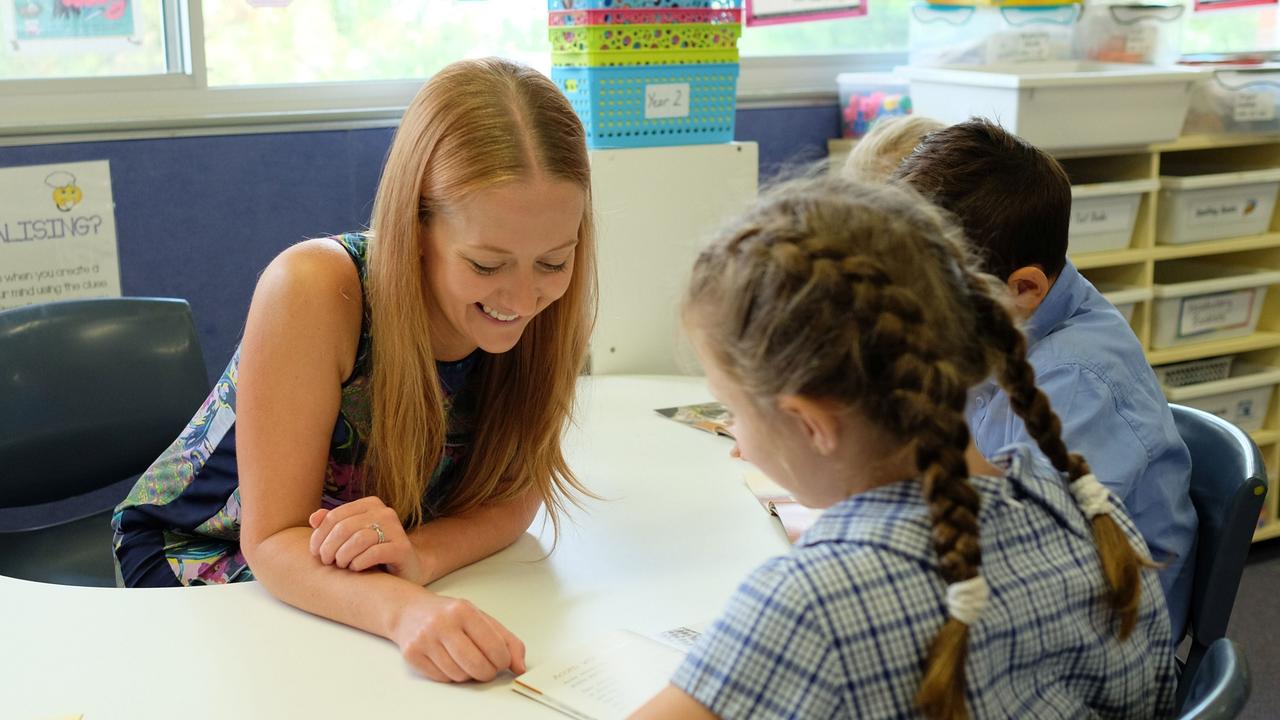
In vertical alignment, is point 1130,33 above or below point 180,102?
above

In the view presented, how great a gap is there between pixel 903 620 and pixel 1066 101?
5.91 ft

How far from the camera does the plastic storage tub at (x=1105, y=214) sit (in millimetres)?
2404

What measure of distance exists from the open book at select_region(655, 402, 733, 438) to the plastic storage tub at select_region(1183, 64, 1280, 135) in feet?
4.72

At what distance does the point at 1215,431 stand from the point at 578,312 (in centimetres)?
67

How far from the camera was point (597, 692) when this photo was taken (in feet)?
3.11

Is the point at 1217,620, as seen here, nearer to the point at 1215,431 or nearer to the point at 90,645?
the point at 1215,431

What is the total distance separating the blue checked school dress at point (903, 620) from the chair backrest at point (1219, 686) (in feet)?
0.20

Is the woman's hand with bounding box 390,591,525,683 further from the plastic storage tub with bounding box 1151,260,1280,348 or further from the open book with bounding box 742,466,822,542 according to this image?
the plastic storage tub with bounding box 1151,260,1280,348

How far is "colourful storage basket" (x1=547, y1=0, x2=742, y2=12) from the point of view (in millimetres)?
2078

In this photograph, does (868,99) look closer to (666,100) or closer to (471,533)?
(666,100)

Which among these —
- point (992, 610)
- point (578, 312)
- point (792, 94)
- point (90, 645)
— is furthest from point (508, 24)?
point (992, 610)

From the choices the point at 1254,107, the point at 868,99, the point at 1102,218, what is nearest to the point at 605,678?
the point at 1102,218

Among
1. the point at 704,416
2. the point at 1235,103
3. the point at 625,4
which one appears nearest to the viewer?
the point at 704,416

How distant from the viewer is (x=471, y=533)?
1219 millimetres
